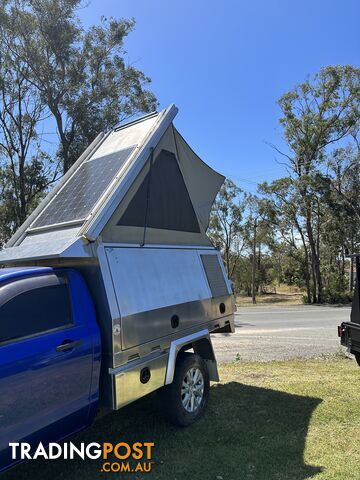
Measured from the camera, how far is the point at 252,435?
458cm

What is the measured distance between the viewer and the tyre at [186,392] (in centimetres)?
470

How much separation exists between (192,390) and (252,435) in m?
0.83

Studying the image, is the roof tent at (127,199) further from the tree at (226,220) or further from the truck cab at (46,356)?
the tree at (226,220)

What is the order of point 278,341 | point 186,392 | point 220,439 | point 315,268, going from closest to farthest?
point 220,439
point 186,392
point 278,341
point 315,268

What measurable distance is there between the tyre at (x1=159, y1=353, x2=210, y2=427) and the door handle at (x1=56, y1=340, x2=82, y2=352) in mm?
1530

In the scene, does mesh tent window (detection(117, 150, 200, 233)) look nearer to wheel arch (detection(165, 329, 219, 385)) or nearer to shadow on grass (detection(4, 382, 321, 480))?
wheel arch (detection(165, 329, 219, 385))

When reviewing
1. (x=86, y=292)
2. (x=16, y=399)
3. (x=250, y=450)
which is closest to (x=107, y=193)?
(x=86, y=292)

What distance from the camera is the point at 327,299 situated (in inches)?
1258

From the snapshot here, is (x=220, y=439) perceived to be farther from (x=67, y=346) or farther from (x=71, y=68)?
(x=71, y=68)

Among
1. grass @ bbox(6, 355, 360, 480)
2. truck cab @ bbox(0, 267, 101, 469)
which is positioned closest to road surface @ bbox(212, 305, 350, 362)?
grass @ bbox(6, 355, 360, 480)

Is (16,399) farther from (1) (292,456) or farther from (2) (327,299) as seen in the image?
(2) (327,299)

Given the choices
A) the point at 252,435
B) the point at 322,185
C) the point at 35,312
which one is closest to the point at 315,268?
the point at 322,185

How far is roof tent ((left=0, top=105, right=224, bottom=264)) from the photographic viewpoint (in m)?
4.30

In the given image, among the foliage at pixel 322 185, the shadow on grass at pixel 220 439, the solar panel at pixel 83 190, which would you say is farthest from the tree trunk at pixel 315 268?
the solar panel at pixel 83 190
